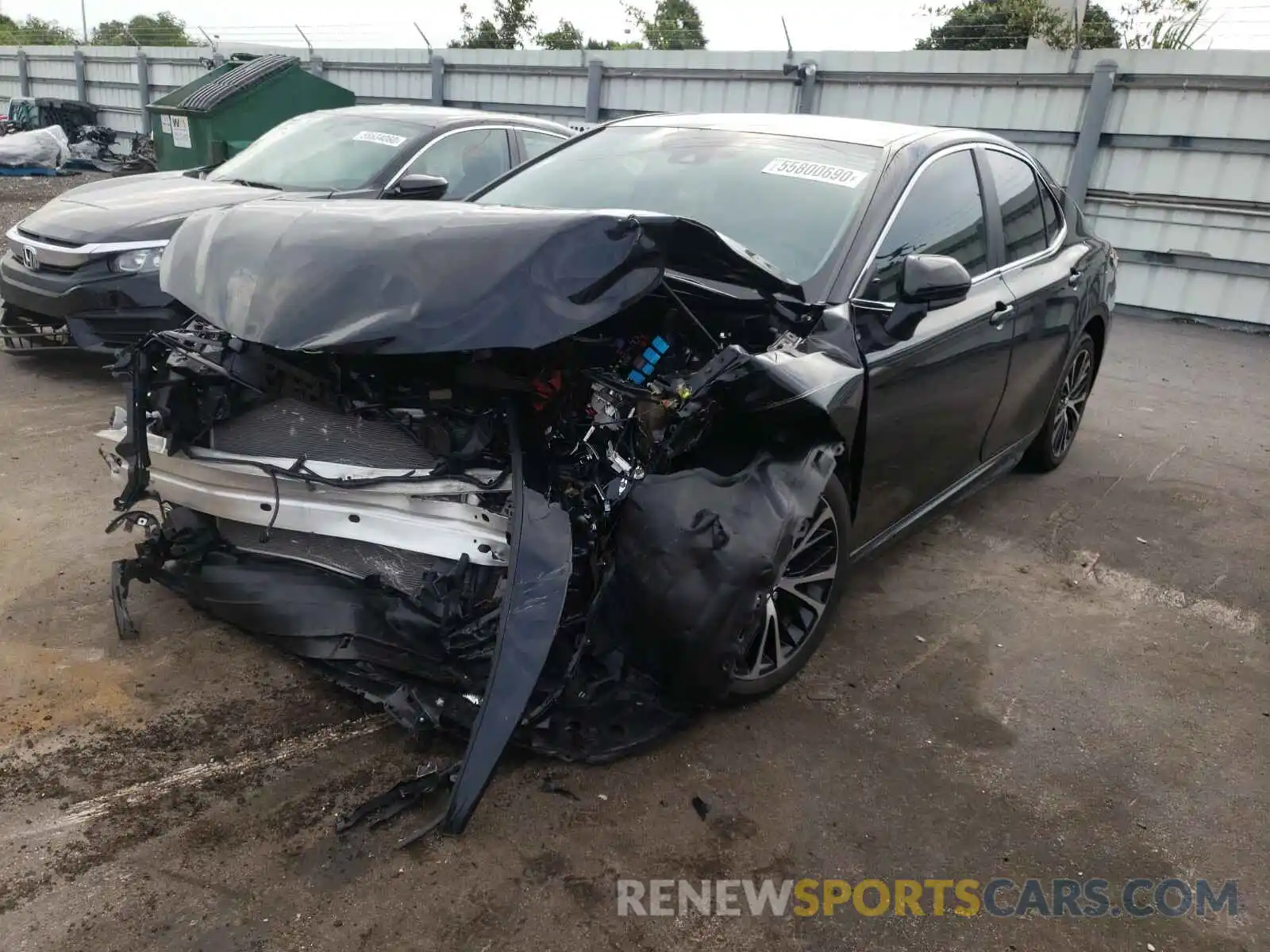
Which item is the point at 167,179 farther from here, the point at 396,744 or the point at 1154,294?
the point at 1154,294

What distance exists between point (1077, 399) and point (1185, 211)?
20.2 feet

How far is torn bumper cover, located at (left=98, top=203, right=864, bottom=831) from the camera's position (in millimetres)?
2379

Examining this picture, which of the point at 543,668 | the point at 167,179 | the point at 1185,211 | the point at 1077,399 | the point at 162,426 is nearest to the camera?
the point at 543,668

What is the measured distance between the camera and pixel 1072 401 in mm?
5277

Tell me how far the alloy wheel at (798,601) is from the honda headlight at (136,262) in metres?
4.04

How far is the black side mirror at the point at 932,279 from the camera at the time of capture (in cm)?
291

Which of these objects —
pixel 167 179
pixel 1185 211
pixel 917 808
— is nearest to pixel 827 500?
pixel 917 808

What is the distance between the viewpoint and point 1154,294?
10.5 m

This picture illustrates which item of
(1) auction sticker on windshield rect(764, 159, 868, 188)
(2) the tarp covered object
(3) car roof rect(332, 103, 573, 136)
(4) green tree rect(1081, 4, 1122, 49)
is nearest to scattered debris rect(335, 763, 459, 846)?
(1) auction sticker on windshield rect(764, 159, 868, 188)

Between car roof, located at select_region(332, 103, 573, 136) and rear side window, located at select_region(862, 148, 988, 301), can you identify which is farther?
car roof, located at select_region(332, 103, 573, 136)

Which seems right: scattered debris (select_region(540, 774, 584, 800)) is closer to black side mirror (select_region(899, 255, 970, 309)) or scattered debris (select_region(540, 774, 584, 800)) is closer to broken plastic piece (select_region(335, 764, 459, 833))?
broken plastic piece (select_region(335, 764, 459, 833))

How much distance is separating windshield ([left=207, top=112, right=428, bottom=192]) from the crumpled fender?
414cm

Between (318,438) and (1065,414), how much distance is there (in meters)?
4.19
